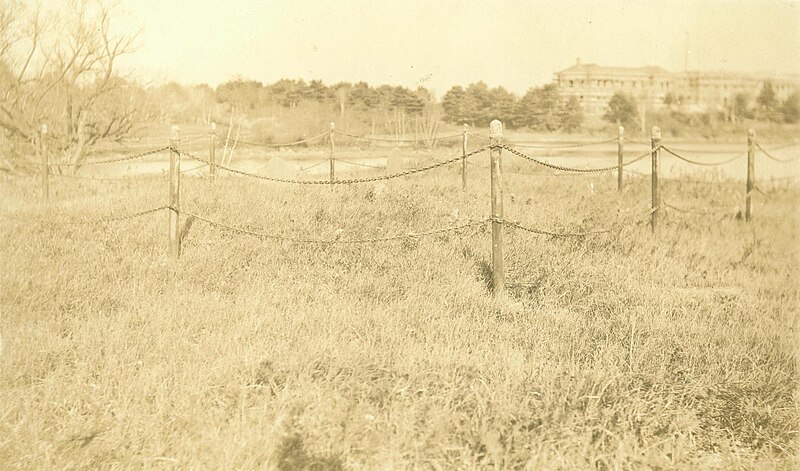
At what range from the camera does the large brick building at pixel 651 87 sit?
28.2m

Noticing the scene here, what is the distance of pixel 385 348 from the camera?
3.97m

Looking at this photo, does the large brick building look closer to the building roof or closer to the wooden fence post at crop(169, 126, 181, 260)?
the building roof

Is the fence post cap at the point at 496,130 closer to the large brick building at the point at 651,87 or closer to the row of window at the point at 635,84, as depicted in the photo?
the large brick building at the point at 651,87

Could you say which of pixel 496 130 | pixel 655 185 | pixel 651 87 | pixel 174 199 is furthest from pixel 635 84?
pixel 174 199

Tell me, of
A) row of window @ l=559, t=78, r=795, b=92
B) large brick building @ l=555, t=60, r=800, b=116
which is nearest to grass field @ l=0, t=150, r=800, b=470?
large brick building @ l=555, t=60, r=800, b=116

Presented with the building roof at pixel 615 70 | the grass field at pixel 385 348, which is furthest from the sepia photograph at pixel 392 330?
the building roof at pixel 615 70

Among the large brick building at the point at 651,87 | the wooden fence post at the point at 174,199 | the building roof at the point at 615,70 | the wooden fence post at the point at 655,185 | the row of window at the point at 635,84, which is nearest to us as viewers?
the wooden fence post at the point at 174,199

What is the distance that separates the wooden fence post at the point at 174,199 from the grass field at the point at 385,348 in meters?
0.24

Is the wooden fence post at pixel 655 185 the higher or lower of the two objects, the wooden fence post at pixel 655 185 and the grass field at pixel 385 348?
the higher

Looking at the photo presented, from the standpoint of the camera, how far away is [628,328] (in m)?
4.56

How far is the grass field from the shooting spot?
2.95 meters

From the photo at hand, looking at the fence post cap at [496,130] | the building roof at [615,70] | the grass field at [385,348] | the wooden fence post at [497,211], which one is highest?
the building roof at [615,70]

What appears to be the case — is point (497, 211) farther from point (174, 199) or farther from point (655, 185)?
point (655, 185)

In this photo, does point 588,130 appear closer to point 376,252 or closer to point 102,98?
point 102,98
